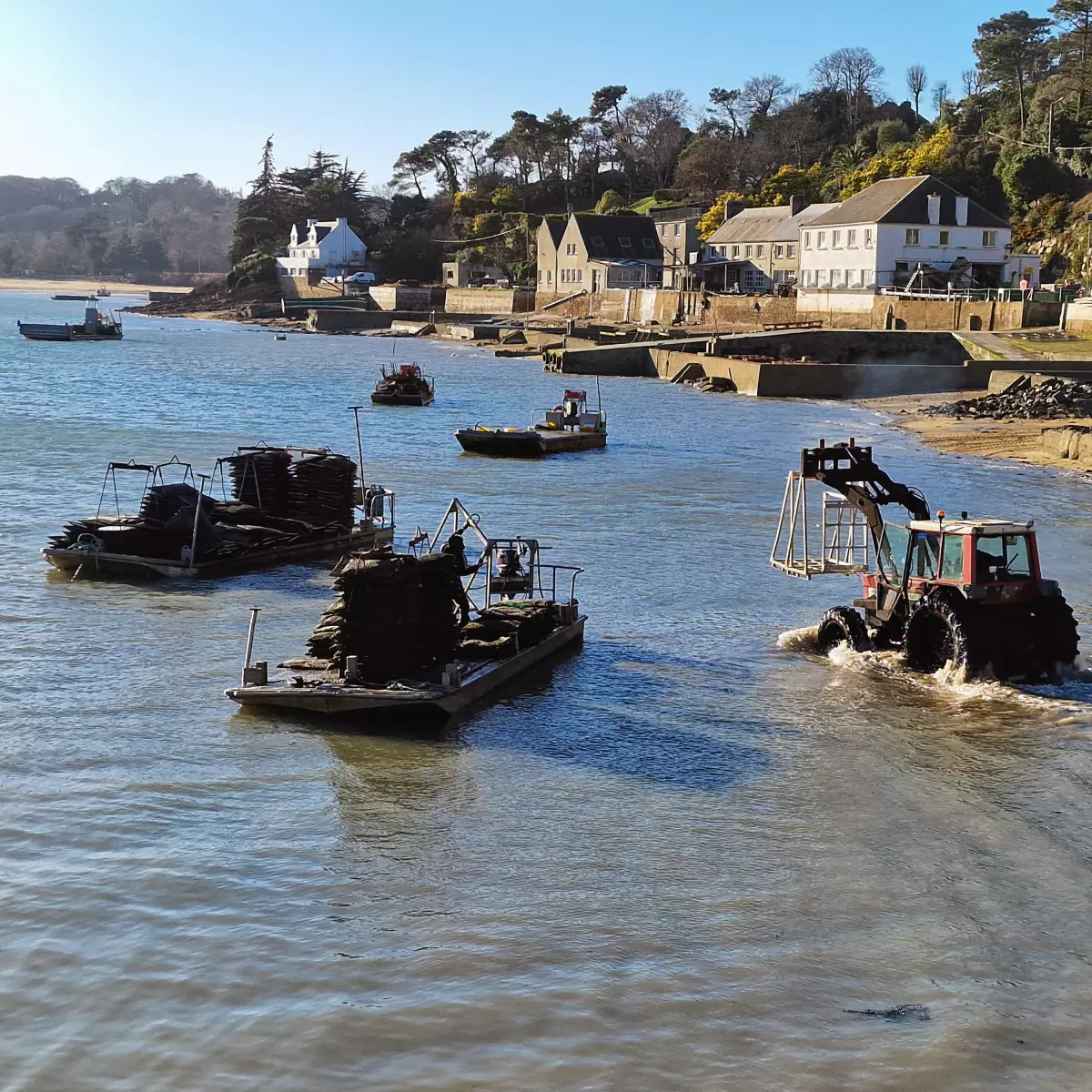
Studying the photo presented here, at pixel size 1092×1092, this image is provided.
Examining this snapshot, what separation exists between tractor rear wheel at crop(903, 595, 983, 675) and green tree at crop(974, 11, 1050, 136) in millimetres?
99484

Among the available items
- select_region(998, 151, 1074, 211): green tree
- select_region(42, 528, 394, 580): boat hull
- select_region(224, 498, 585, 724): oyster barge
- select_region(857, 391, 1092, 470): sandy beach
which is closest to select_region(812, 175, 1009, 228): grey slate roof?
select_region(998, 151, 1074, 211): green tree

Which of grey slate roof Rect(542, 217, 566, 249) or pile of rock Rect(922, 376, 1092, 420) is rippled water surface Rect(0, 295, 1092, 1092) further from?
grey slate roof Rect(542, 217, 566, 249)

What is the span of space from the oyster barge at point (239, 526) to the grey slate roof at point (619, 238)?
89281 millimetres

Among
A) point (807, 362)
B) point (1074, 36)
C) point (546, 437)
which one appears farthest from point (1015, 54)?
point (546, 437)

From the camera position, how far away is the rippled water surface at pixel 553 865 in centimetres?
895

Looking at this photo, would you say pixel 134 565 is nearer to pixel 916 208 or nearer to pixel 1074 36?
pixel 916 208

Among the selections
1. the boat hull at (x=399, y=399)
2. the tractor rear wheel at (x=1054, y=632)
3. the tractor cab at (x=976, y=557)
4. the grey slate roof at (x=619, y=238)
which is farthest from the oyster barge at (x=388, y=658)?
the grey slate roof at (x=619, y=238)

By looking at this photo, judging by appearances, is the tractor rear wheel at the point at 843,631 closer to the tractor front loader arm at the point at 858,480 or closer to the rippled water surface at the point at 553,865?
the rippled water surface at the point at 553,865

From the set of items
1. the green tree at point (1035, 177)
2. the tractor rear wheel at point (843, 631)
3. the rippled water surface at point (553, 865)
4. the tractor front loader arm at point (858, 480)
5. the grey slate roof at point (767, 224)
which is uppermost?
the green tree at point (1035, 177)

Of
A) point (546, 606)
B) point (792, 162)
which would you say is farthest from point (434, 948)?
point (792, 162)

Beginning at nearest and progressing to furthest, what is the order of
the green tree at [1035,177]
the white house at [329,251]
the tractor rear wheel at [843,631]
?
1. the tractor rear wheel at [843,631]
2. the green tree at [1035,177]
3. the white house at [329,251]

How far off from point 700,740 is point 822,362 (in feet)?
189

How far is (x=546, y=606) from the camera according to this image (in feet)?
61.5

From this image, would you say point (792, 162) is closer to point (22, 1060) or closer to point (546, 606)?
point (546, 606)
